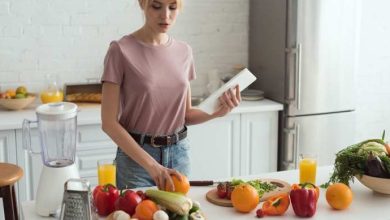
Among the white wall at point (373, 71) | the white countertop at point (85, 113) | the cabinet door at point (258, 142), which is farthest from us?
the white wall at point (373, 71)

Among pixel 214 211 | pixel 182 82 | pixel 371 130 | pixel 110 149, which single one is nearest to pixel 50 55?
pixel 110 149

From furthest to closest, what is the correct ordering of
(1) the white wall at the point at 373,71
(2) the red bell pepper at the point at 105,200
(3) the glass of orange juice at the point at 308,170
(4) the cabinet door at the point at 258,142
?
(1) the white wall at the point at 373,71 < (4) the cabinet door at the point at 258,142 < (3) the glass of orange juice at the point at 308,170 < (2) the red bell pepper at the point at 105,200

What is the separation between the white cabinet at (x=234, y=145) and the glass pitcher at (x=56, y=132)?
1445 millimetres

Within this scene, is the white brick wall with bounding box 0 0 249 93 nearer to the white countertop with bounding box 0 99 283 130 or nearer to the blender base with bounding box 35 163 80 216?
the white countertop with bounding box 0 99 283 130

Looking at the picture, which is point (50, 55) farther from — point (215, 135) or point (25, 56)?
point (215, 135)

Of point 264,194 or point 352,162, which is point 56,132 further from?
point 352,162

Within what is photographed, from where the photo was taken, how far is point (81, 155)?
339 centimetres

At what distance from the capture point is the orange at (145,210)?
1.72 meters

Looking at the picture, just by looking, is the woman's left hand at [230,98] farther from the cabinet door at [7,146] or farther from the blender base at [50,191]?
the cabinet door at [7,146]

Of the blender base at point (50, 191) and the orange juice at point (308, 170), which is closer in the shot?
the blender base at point (50, 191)

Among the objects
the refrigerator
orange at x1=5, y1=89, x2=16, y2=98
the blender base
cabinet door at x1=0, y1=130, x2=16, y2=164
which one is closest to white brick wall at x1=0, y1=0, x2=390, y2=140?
orange at x1=5, y1=89, x2=16, y2=98

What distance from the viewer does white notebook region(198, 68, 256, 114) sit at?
2133mm

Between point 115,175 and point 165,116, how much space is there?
300 mm

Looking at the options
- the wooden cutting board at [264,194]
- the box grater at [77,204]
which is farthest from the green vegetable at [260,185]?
the box grater at [77,204]
